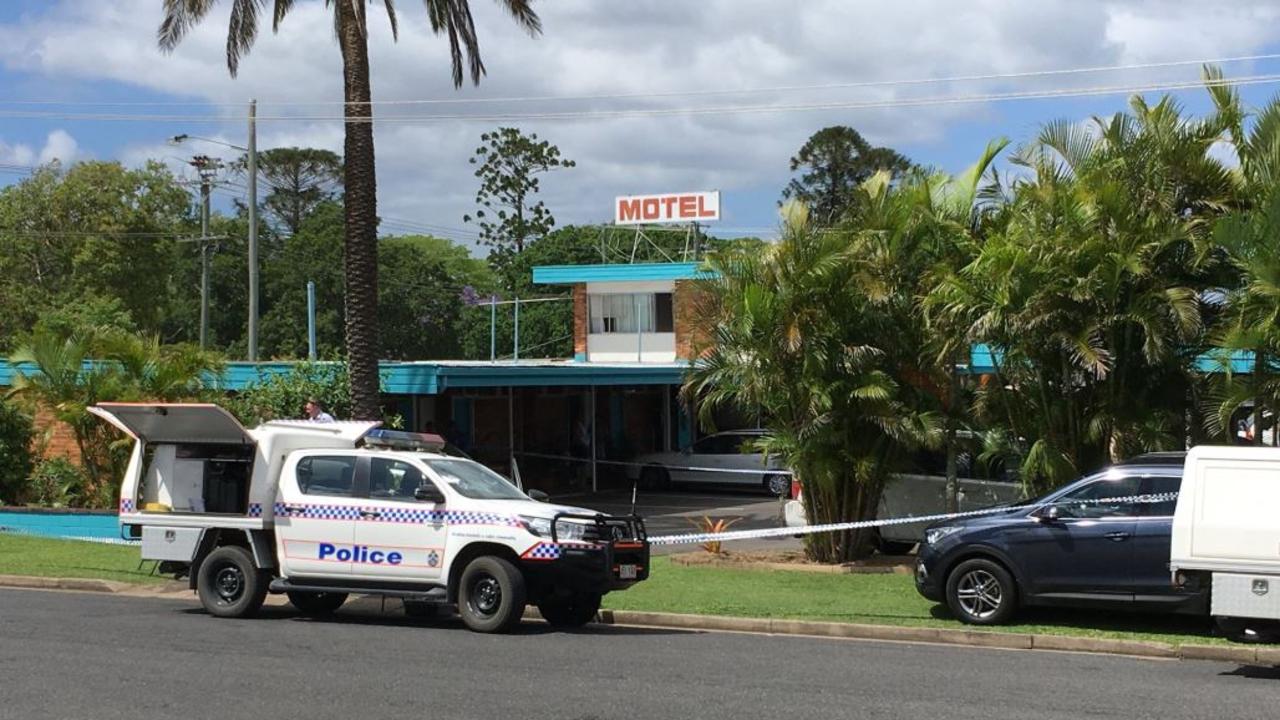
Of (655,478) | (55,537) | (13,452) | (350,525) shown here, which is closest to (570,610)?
(350,525)

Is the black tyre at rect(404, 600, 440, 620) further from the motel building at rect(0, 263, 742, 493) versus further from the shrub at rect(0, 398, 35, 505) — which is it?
the shrub at rect(0, 398, 35, 505)

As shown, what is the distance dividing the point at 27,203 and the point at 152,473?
146ft

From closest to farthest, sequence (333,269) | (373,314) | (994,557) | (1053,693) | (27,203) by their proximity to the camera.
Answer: (1053,693)
(994,557)
(373,314)
(27,203)
(333,269)

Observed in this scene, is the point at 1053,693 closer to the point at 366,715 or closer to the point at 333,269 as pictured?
the point at 366,715

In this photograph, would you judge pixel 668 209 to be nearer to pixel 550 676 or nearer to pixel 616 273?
pixel 616 273

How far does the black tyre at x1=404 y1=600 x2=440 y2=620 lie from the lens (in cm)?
1539

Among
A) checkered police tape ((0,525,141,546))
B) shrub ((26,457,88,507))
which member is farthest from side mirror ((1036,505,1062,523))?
shrub ((26,457,88,507))

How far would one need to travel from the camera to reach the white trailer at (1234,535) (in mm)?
11484

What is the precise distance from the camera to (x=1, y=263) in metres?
56.3

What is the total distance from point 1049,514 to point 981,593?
103 centimetres

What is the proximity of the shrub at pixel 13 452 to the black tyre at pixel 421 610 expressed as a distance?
1365cm

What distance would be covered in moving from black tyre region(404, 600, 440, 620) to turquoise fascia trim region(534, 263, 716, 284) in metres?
25.8

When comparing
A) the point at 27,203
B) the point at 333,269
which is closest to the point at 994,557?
the point at 27,203

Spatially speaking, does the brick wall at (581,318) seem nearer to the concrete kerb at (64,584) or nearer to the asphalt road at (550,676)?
the concrete kerb at (64,584)
